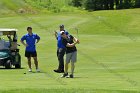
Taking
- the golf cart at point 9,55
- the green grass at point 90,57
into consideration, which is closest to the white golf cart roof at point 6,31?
the golf cart at point 9,55

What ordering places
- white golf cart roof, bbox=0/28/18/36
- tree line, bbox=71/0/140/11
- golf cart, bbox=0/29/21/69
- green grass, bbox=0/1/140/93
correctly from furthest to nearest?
tree line, bbox=71/0/140/11
white golf cart roof, bbox=0/28/18/36
golf cart, bbox=0/29/21/69
green grass, bbox=0/1/140/93

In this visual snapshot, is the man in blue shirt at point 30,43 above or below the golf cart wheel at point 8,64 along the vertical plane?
above

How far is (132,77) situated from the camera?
18.0 metres

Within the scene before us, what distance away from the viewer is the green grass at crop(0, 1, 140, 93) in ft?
49.0

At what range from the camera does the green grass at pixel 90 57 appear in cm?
1495

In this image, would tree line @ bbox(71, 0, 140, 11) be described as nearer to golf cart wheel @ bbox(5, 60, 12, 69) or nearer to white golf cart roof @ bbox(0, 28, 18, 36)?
white golf cart roof @ bbox(0, 28, 18, 36)

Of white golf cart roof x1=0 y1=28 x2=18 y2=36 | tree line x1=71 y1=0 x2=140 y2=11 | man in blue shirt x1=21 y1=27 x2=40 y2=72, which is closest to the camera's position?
man in blue shirt x1=21 y1=27 x2=40 y2=72

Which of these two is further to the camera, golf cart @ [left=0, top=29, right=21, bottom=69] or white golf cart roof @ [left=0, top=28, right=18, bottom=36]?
white golf cart roof @ [left=0, top=28, right=18, bottom=36]

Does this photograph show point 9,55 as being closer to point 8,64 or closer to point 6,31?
point 8,64

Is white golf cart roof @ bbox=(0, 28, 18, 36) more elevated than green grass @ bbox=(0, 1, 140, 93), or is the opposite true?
white golf cart roof @ bbox=(0, 28, 18, 36)

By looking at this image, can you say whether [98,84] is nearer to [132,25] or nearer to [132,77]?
[132,77]

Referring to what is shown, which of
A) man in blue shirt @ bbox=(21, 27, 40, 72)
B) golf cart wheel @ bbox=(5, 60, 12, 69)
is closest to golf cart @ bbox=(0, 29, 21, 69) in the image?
golf cart wheel @ bbox=(5, 60, 12, 69)

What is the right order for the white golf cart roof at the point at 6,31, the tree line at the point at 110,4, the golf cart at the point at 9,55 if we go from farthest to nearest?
the tree line at the point at 110,4 → the white golf cart roof at the point at 6,31 → the golf cart at the point at 9,55

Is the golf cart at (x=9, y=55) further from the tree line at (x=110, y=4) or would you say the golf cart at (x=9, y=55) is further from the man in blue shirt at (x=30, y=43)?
the tree line at (x=110, y=4)
